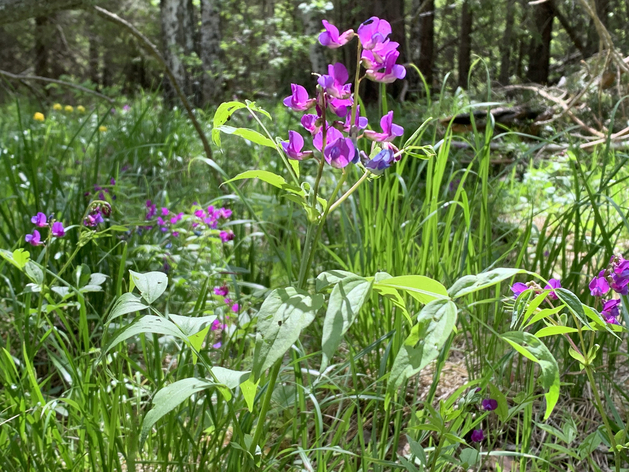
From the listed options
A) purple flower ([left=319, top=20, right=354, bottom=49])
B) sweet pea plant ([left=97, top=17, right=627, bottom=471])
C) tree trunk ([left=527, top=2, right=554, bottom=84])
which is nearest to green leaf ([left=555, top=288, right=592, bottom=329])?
sweet pea plant ([left=97, top=17, right=627, bottom=471])

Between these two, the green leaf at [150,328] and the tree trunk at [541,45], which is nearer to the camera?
the green leaf at [150,328]

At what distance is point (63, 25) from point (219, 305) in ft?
40.5

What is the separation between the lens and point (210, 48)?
7.12m

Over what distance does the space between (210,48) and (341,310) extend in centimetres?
711

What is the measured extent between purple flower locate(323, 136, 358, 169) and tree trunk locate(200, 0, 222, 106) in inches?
246

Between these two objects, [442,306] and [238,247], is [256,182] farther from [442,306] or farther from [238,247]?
[442,306]

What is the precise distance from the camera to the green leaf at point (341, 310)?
0.58 m

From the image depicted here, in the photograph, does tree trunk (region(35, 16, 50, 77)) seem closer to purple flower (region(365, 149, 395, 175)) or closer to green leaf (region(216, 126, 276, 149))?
green leaf (region(216, 126, 276, 149))

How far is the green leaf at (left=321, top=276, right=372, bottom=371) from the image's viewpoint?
0.58 m

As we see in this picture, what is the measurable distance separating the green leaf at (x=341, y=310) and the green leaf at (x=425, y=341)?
0.07 metres

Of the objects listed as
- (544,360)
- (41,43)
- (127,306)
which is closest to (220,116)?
(127,306)

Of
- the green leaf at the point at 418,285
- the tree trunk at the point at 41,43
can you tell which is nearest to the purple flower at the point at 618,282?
the green leaf at the point at 418,285

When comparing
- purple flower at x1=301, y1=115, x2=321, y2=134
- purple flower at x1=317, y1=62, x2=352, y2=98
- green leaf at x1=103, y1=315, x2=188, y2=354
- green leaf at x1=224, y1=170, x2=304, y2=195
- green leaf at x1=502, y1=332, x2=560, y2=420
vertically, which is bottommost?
green leaf at x1=502, y1=332, x2=560, y2=420

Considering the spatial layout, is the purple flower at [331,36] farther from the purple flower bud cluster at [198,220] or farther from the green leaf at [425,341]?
the purple flower bud cluster at [198,220]
